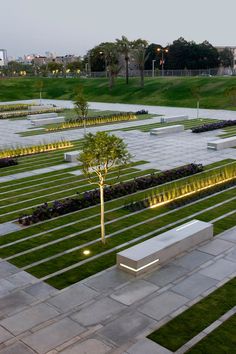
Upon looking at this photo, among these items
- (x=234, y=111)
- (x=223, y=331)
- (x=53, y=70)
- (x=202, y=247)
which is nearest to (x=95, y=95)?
(x=234, y=111)

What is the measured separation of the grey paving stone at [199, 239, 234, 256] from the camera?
13336 mm

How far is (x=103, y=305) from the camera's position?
10375 mm

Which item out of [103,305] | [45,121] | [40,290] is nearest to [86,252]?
[40,290]

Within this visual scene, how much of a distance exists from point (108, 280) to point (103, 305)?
1.27 meters

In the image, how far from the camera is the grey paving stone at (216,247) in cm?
1334

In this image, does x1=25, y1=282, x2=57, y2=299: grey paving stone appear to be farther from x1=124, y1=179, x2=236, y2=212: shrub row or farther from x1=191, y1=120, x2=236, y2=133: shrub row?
x1=191, y1=120, x2=236, y2=133: shrub row

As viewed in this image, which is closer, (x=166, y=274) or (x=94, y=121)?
(x=166, y=274)

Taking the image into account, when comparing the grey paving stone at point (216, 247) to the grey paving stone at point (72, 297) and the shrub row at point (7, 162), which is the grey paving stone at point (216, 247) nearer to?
the grey paving stone at point (72, 297)

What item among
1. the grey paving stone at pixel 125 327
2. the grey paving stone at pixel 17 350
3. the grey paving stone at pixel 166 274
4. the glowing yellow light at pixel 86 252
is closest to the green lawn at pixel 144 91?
the glowing yellow light at pixel 86 252

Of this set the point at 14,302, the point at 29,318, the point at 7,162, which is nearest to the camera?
the point at 29,318

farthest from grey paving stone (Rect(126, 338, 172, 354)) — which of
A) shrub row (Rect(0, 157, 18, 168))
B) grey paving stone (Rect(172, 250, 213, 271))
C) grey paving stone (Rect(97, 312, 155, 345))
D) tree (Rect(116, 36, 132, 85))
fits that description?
tree (Rect(116, 36, 132, 85))

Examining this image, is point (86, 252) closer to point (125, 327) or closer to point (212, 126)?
point (125, 327)

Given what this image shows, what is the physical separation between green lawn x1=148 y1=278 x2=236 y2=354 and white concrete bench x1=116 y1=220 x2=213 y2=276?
6.65 ft

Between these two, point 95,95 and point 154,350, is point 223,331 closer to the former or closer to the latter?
point 154,350
